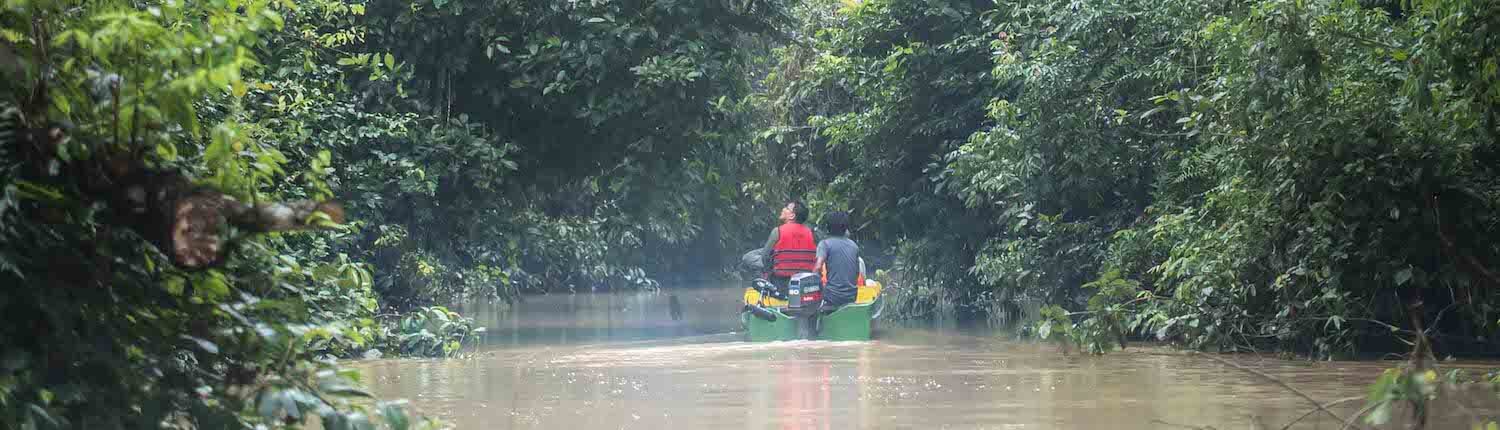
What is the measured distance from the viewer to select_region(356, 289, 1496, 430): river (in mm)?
8352

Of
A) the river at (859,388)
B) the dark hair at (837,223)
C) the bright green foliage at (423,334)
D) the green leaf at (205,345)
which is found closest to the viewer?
the green leaf at (205,345)

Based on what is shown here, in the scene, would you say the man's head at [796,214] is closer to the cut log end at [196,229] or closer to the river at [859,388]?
the river at [859,388]

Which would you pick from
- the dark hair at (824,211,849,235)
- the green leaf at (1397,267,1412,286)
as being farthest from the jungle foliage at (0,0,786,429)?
the green leaf at (1397,267,1412,286)

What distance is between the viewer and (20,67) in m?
4.41

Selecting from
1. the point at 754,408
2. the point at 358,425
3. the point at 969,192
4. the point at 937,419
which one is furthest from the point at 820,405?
the point at 969,192

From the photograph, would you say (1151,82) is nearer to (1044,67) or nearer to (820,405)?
(1044,67)

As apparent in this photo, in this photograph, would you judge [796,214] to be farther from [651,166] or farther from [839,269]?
[651,166]

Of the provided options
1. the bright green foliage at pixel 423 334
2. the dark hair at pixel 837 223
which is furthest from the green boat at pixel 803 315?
the bright green foliage at pixel 423 334

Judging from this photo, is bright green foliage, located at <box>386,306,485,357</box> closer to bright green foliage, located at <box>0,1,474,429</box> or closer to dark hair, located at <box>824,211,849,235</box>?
dark hair, located at <box>824,211,849,235</box>

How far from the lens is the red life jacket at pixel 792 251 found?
17.7m

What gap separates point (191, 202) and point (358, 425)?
0.78 meters

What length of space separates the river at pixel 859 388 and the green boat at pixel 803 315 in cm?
114

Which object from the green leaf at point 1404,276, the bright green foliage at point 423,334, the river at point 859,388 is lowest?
the river at point 859,388

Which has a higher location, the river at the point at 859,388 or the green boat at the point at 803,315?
the green boat at the point at 803,315
